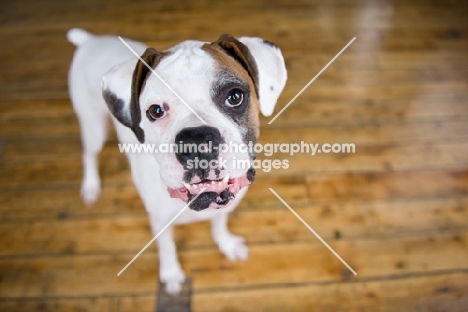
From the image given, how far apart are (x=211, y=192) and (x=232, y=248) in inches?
33.7

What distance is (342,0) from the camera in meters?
4.07

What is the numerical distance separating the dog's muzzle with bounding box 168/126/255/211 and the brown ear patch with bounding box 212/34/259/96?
0.34m

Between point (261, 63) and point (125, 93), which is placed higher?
point (261, 63)

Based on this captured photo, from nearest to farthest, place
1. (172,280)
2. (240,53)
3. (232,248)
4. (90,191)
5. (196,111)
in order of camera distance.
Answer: (196,111) < (240,53) < (172,280) < (232,248) < (90,191)

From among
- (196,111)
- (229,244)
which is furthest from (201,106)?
(229,244)

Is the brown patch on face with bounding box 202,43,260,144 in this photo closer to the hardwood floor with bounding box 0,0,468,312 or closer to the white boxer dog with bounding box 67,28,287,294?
the white boxer dog with bounding box 67,28,287,294

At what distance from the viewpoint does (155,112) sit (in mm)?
1419

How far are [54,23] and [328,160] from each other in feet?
9.24

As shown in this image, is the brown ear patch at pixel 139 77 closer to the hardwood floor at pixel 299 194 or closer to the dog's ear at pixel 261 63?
the dog's ear at pixel 261 63

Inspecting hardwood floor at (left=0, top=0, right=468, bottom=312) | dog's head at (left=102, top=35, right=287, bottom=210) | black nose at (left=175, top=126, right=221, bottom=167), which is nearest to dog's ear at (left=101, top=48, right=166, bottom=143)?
dog's head at (left=102, top=35, right=287, bottom=210)

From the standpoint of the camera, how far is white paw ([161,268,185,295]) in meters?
2.05

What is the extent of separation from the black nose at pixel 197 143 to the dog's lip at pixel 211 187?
11 cm

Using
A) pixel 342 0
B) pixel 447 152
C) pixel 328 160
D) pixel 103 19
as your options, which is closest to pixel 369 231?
pixel 328 160

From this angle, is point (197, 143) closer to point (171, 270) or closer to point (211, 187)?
point (211, 187)
